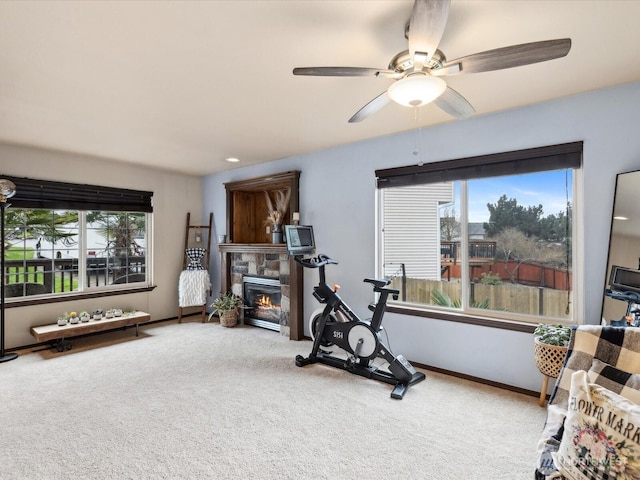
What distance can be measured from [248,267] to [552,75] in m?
4.33

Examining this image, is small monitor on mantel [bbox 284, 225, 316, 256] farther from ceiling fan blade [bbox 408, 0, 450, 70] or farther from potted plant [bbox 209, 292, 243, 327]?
ceiling fan blade [bbox 408, 0, 450, 70]

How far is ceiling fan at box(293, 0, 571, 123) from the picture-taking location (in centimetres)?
138

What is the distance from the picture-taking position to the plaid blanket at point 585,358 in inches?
57.6

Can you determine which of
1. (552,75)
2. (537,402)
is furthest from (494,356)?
(552,75)

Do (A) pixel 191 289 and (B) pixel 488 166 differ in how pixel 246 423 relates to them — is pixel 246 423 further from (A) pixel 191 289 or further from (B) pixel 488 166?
(A) pixel 191 289

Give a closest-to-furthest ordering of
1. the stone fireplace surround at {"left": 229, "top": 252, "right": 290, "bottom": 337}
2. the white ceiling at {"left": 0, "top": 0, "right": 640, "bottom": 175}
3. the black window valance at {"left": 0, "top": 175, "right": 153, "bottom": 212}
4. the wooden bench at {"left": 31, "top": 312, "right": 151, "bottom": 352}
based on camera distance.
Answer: the white ceiling at {"left": 0, "top": 0, "right": 640, "bottom": 175}
the wooden bench at {"left": 31, "top": 312, "right": 151, "bottom": 352}
the black window valance at {"left": 0, "top": 175, "right": 153, "bottom": 212}
the stone fireplace surround at {"left": 229, "top": 252, "right": 290, "bottom": 337}

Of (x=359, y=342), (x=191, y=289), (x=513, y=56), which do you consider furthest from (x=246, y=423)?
(x=191, y=289)

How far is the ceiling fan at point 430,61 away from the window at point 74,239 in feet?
13.6

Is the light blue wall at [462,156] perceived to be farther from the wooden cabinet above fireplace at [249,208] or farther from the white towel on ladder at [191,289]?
the white towel on ladder at [191,289]

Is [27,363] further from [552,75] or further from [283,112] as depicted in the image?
[552,75]

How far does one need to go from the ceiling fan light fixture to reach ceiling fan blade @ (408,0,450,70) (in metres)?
0.08

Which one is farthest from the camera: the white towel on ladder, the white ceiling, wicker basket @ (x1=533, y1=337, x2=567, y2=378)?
the white towel on ladder

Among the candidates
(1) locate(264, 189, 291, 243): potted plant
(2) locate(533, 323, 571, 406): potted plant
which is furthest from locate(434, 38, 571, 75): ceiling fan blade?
(1) locate(264, 189, 291, 243): potted plant

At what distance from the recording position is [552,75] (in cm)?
231
